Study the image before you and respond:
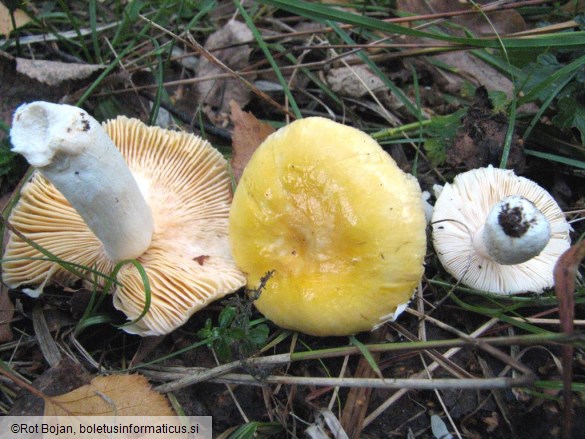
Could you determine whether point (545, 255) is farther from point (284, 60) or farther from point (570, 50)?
point (284, 60)

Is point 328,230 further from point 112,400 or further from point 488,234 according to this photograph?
point 112,400

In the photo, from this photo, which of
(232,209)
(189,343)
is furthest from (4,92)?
(189,343)

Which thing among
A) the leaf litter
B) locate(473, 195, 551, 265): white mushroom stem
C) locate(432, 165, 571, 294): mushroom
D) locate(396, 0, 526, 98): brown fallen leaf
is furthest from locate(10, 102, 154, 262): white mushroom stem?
locate(396, 0, 526, 98): brown fallen leaf

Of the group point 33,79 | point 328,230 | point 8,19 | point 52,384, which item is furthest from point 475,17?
point 52,384

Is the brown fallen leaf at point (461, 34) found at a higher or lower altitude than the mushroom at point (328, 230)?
higher

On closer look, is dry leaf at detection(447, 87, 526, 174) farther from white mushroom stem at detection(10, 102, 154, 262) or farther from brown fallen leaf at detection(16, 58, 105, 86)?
brown fallen leaf at detection(16, 58, 105, 86)

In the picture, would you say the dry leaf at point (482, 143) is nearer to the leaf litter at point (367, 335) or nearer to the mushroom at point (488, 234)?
the leaf litter at point (367, 335)

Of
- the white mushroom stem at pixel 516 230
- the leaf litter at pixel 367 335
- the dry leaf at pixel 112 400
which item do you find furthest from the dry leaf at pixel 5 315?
the white mushroom stem at pixel 516 230
